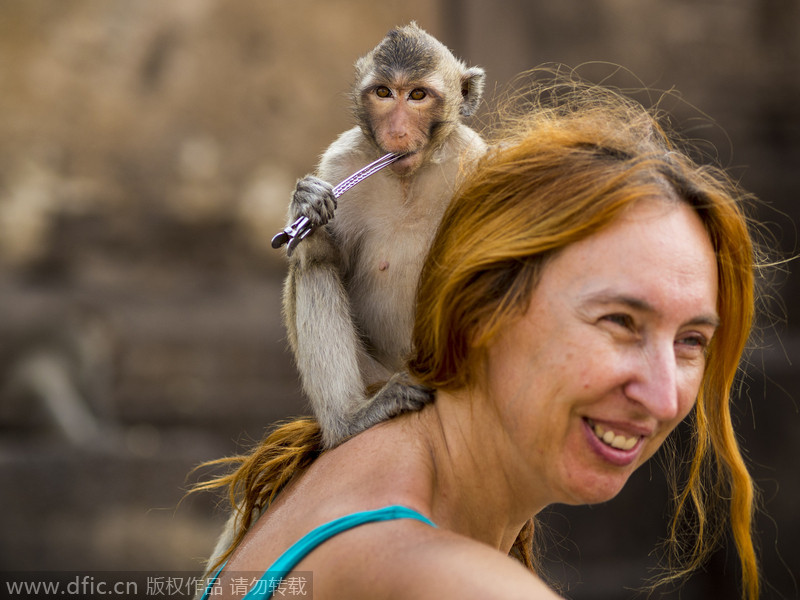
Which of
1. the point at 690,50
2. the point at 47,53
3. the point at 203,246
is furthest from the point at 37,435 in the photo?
the point at 690,50

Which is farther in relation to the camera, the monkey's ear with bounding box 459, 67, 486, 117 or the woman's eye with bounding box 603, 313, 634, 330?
the monkey's ear with bounding box 459, 67, 486, 117

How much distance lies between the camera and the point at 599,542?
6301 mm

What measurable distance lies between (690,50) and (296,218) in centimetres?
465

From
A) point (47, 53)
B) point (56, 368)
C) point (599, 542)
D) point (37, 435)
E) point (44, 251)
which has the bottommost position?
point (599, 542)

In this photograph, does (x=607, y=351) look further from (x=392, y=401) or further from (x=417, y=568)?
(x=392, y=401)

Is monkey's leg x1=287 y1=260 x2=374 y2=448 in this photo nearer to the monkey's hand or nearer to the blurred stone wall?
the monkey's hand

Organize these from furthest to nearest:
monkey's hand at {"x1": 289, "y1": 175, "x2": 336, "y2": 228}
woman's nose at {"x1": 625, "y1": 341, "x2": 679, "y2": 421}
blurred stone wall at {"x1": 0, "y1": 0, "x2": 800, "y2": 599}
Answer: blurred stone wall at {"x1": 0, "y1": 0, "x2": 800, "y2": 599} → monkey's hand at {"x1": 289, "y1": 175, "x2": 336, "y2": 228} → woman's nose at {"x1": 625, "y1": 341, "x2": 679, "y2": 421}

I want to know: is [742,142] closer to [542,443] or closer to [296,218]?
[296,218]

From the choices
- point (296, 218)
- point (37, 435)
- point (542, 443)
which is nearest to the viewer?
point (542, 443)

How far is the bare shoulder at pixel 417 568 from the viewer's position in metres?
1.42

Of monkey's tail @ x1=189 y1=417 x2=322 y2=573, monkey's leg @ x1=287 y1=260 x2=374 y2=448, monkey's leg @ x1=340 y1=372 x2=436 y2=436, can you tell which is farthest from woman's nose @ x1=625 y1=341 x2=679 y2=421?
monkey's leg @ x1=287 y1=260 x2=374 y2=448

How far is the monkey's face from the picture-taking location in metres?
3.10

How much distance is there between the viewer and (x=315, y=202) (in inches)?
111

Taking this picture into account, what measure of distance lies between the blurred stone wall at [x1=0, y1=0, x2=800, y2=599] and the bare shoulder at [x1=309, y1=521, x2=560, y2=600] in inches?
172
